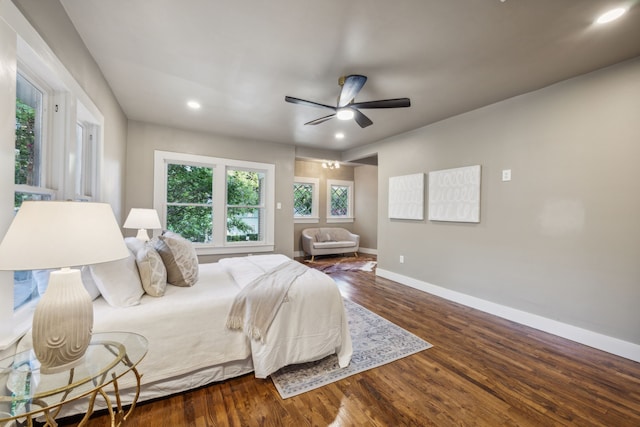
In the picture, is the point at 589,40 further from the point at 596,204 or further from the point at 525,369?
the point at 525,369

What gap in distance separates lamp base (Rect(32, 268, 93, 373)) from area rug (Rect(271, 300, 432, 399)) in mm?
1208

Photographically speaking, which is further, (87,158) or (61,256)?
(87,158)

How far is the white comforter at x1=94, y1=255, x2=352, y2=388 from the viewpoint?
5.24 feet

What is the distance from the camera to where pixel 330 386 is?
72.0 inches

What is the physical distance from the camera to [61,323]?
1.03m

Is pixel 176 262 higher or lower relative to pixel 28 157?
lower

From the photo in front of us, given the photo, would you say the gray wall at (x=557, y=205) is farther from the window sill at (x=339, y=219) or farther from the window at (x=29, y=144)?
the window at (x=29, y=144)

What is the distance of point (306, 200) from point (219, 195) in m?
2.95

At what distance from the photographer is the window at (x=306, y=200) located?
701 centimetres

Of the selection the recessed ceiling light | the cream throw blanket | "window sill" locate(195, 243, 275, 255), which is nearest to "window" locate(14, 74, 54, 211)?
the cream throw blanket

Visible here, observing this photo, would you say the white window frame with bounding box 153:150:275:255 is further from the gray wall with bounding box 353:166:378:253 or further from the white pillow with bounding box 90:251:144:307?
the gray wall with bounding box 353:166:378:253

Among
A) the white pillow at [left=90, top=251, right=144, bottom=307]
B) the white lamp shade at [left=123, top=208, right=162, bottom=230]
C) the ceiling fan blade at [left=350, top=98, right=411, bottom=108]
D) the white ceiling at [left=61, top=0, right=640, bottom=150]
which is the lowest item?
the white pillow at [left=90, top=251, right=144, bottom=307]

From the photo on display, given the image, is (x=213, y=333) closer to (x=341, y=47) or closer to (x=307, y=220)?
(x=341, y=47)

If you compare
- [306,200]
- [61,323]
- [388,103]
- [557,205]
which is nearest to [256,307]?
[61,323]
